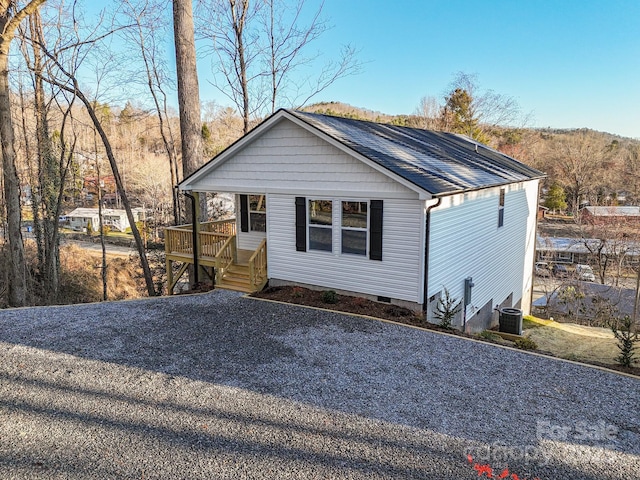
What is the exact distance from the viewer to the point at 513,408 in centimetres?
545

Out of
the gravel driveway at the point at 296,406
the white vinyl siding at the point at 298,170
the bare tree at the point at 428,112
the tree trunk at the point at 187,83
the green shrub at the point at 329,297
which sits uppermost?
the bare tree at the point at 428,112

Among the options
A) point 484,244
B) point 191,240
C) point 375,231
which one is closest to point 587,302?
point 484,244

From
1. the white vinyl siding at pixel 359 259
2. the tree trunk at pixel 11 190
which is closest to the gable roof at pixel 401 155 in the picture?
the white vinyl siding at pixel 359 259

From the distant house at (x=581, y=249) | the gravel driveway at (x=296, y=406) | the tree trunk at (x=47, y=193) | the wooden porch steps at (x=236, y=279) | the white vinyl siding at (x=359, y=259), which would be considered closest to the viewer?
the gravel driveway at (x=296, y=406)

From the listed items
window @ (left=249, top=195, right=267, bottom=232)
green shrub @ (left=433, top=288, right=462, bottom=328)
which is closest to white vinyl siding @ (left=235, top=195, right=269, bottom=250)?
window @ (left=249, top=195, right=267, bottom=232)

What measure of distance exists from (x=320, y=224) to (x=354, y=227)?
0.90 meters

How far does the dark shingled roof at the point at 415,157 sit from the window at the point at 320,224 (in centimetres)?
163

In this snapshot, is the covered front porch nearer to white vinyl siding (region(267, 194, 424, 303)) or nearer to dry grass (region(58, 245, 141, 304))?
white vinyl siding (region(267, 194, 424, 303))

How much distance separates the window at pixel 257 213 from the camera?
12.0 meters

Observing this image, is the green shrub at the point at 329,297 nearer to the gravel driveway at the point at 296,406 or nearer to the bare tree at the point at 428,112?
the gravel driveway at the point at 296,406

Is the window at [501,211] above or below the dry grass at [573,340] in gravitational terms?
above

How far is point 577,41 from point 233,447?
40.2 metres

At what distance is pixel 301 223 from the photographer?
33.9ft

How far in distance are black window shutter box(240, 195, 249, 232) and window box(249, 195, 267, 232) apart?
0.11m
